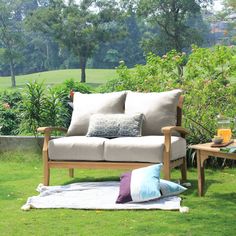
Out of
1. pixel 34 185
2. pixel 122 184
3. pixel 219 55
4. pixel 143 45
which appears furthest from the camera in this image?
pixel 143 45

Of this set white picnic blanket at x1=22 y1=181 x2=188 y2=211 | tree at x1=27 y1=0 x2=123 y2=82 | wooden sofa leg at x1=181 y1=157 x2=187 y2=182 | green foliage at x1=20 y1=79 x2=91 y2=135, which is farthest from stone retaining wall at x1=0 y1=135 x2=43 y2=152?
tree at x1=27 y1=0 x2=123 y2=82

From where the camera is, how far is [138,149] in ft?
15.6

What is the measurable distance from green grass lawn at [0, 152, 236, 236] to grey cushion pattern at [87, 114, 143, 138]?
2.41 ft

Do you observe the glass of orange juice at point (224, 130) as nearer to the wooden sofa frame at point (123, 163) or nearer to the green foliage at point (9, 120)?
the wooden sofa frame at point (123, 163)

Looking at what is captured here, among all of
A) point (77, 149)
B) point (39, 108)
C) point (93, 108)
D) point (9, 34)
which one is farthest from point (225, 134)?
point (9, 34)

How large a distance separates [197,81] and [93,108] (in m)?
1.64

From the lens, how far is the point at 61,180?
550 centimetres

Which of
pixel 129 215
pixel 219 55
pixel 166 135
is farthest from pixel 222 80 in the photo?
pixel 129 215

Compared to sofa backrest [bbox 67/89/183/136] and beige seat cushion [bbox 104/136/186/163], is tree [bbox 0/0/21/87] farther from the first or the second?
beige seat cushion [bbox 104/136/186/163]

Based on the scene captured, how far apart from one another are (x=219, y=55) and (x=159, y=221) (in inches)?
130

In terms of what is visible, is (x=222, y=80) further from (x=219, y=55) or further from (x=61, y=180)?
(x=61, y=180)

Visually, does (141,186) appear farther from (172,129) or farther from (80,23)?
(80,23)

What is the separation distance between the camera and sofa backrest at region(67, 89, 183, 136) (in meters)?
5.29

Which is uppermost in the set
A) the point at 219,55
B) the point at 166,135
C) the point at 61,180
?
the point at 219,55
